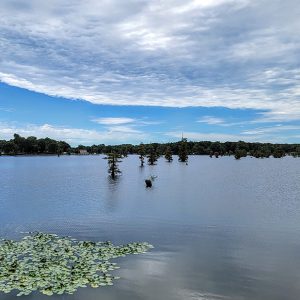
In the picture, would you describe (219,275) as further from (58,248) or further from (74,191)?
(74,191)

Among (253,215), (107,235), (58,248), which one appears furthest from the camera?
(253,215)

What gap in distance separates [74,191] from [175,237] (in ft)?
157

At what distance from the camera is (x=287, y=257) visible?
2941 cm

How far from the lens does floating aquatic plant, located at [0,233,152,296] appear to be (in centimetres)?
2203

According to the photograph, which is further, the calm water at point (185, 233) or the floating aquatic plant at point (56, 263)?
the calm water at point (185, 233)

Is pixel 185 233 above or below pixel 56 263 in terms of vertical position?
below

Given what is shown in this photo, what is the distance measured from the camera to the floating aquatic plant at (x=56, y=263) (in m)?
22.0

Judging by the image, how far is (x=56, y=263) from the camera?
2611 centimetres

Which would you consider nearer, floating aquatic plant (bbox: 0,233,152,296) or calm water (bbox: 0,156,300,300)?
floating aquatic plant (bbox: 0,233,152,296)

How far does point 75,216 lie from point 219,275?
94.4 feet

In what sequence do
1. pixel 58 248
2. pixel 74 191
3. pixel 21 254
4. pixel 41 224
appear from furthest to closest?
pixel 74 191, pixel 41 224, pixel 58 248, pixel 21 254

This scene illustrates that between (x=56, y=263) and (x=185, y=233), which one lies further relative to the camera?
(x=185, y=233)

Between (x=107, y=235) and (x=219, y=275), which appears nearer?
(x=219, y=275)

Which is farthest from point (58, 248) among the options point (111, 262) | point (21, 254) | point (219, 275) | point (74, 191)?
point (74, 191)
